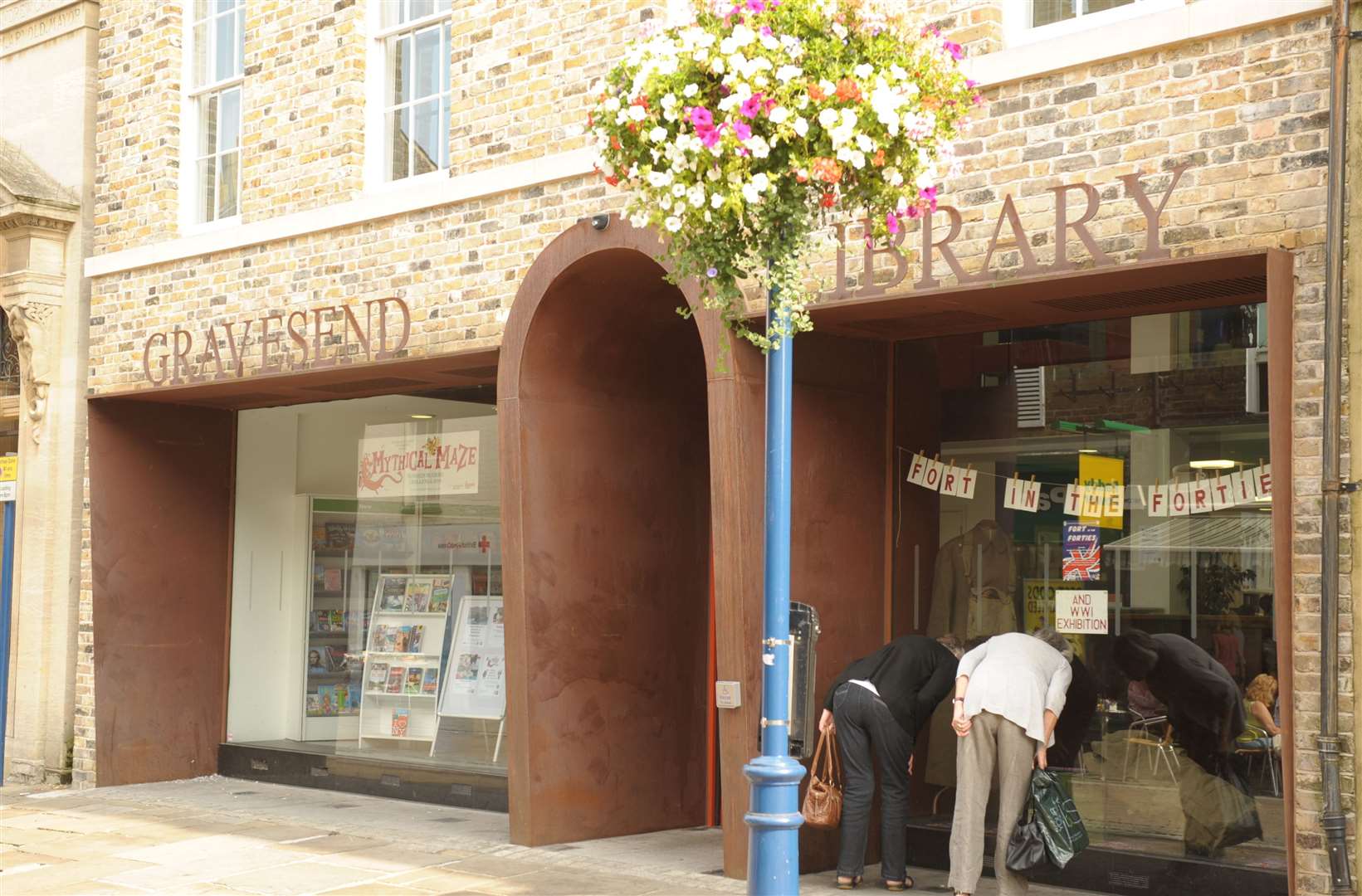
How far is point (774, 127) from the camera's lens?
18.1 ft

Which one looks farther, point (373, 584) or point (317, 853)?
point (373, 584)

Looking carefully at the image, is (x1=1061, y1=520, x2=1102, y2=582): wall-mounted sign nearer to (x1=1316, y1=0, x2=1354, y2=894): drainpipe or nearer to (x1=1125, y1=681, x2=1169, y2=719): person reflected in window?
(x1=1125, y1=681, x2=1169, y2=719): person reflected in window

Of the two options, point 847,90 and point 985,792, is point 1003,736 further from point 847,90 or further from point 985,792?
point 847,90

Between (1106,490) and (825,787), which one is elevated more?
(1106,490)

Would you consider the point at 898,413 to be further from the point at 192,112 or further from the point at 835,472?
the point at 192,112

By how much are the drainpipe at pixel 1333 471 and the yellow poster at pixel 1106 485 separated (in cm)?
192

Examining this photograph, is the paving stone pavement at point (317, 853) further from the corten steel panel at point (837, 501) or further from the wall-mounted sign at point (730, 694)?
the corten steel panel at point (837, 501)

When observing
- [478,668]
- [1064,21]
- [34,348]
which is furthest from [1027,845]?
[34,348]

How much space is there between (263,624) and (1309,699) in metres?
9.74

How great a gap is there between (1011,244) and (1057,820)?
2.89 metres

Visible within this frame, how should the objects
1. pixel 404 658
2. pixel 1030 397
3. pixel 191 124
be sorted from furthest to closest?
pixel 191 124 → pixel 404 658 → pixel 1030 397

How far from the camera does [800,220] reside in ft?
18.9

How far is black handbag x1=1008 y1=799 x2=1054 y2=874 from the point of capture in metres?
7.89

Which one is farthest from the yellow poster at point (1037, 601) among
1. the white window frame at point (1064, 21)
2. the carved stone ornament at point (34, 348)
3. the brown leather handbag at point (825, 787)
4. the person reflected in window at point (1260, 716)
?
the carved stone ornament at point (34, 348)
